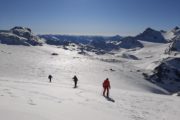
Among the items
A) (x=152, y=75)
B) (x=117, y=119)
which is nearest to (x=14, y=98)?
(x=117, y=119)

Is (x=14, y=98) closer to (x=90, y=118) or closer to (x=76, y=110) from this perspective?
(x=76, y=110)

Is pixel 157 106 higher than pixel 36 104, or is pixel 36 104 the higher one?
pixel 36 104

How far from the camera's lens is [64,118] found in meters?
12.9

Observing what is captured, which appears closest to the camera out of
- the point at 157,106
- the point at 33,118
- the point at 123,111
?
the point at 33,118

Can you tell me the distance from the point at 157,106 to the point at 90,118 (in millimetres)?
9701

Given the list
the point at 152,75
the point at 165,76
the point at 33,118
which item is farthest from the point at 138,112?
the point at 165,76

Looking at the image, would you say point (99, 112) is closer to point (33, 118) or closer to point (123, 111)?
point (123, 111)

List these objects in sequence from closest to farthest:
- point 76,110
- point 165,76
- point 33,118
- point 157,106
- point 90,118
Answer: point 33,118
point 90,118
point 76,110
point 157,106
point 165,76

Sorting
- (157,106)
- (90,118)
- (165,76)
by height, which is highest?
(90,118)

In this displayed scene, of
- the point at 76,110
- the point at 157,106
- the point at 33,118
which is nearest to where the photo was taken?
the point at 33,118

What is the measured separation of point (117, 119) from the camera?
15.1 metres

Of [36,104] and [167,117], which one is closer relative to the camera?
[36,104]

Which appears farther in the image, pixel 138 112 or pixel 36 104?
pixel 138 112

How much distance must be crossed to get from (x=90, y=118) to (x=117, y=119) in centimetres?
177
